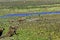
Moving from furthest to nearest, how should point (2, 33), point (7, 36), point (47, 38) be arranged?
point (2, 33) < point (7, 36) < point (47, 38)

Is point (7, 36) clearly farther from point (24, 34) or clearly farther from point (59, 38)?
point (59, 38)

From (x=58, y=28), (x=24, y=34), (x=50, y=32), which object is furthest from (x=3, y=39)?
(x=58, y=28)

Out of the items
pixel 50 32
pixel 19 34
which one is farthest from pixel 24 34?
pixel 50 32

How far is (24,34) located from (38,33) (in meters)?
1.43

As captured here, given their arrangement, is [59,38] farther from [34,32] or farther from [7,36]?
[7,36]

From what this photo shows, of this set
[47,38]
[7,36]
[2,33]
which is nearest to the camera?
[47,38]

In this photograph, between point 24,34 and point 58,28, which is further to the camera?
point 58,28

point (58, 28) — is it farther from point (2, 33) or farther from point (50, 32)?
point (2, 33)

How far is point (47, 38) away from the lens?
2392 cm

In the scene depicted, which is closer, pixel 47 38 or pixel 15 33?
pixel 47 38

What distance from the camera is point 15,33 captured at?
27.8 metres

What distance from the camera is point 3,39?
24.7 metres

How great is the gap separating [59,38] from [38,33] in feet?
8.69

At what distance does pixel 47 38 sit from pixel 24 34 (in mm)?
3734
